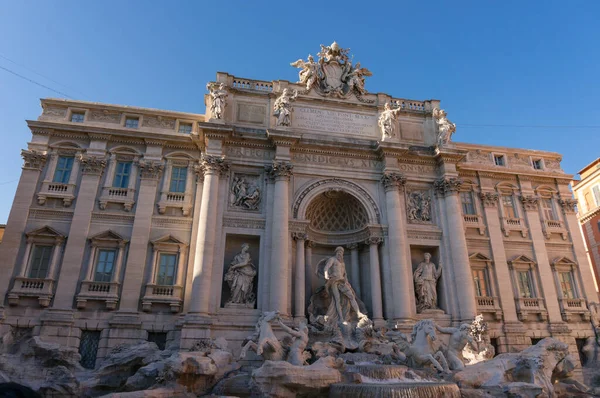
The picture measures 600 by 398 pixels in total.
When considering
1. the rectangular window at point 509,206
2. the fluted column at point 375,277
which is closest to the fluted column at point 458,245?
the fluted column at point 375,277

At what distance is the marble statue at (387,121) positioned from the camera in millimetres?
22078

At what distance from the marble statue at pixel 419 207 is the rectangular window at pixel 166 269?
38.8ft

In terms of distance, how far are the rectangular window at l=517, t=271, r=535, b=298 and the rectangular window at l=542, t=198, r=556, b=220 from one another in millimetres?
4068

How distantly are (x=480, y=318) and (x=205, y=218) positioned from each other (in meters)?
12.2

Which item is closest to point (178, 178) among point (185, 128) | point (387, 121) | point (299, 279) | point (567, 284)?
point (185, 128)

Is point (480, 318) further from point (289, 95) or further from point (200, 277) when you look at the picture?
point (289, 95)

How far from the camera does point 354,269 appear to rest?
2117cm

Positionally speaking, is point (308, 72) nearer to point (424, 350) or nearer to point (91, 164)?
point (91, 164)

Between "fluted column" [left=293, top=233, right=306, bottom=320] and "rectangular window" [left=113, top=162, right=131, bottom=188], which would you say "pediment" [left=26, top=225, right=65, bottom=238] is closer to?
"rectangular window" [left=113, top=162, right=131, bottom=188]

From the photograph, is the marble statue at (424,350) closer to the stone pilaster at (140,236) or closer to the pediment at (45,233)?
the stone pilaster at (140,236)

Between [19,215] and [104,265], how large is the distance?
171 inches

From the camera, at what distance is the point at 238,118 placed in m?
21.2

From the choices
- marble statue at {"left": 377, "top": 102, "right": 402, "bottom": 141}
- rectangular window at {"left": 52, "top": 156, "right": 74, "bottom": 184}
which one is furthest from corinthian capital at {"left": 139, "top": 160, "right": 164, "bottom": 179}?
marble statue at {"left": 377, "top": 102, "right": 402, "bottom": 141}

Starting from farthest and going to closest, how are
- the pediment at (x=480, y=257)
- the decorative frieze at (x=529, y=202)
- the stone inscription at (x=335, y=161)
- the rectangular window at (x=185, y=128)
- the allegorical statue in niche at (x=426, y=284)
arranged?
the decorative frieze at (x=529, y=202) < the pediment at (x=480, y=257) < the rectangular window at (x=185, y=128) < the stone inscription at (x=335, y=161) < the allegorical statue in niche at (x=426, y=284)
